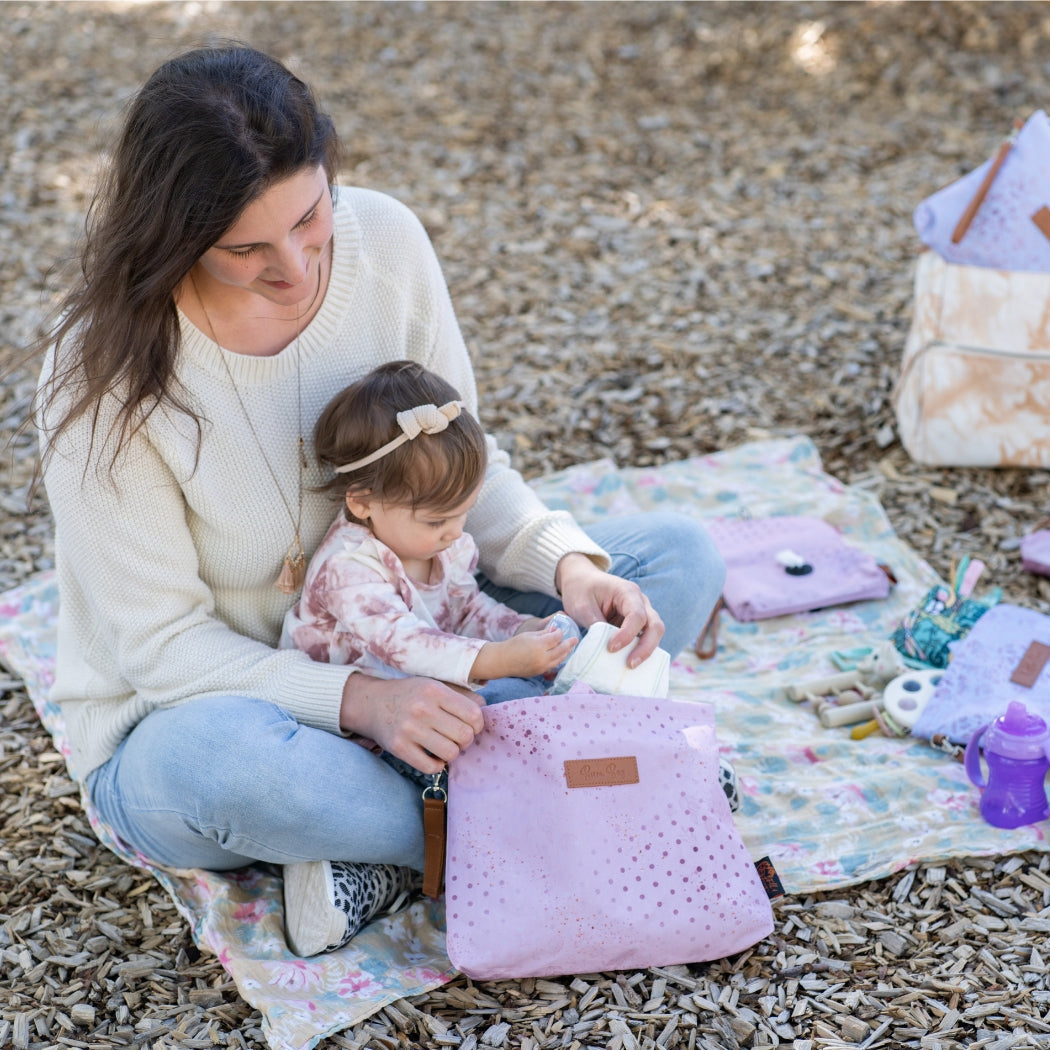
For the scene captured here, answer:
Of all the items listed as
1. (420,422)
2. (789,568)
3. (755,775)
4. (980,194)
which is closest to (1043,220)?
(980,194)

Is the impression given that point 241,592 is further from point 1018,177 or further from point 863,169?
point 863,169

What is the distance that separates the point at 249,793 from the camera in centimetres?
220

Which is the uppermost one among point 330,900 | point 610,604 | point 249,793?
point 610,604

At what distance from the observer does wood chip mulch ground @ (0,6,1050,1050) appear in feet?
7.63

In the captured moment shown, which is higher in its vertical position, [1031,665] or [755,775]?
[1031,665]

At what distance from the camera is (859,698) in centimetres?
309

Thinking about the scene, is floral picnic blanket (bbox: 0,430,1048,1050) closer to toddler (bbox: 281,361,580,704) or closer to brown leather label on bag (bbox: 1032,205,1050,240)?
toddler (bbox: 281,361,580,704)

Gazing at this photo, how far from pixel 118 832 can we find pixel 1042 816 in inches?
74.4

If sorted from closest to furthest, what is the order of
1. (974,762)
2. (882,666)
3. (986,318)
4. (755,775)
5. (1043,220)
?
(974,762), (755,775), (882,666), (1043,220), (986,318)

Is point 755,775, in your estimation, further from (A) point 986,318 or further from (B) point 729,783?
(A) point 986,318

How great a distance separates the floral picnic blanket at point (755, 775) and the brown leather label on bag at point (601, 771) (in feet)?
1.49

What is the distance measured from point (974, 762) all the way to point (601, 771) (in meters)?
0.94

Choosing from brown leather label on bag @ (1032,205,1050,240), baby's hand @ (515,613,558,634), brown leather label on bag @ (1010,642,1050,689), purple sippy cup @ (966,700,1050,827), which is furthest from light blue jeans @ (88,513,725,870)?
brown leather label on bag @ (1032,205,1050,240)

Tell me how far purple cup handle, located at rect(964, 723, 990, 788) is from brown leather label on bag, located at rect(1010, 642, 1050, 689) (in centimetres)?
24
